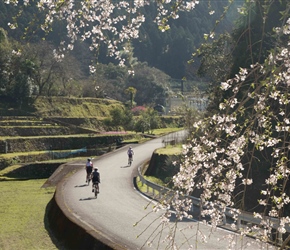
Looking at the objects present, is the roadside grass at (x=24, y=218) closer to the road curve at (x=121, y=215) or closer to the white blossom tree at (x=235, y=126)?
the road curve at (x=121, y=215)

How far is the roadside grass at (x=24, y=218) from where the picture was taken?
16266 mm

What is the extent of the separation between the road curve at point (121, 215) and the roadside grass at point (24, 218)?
1178 millimetres

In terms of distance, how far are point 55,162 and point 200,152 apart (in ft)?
120

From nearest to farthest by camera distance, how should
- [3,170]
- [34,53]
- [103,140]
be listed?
[3,170]
[103,140]
[34,53]

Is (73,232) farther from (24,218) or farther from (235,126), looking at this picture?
(235,126)

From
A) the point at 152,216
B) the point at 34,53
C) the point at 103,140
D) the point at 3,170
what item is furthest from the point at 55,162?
the point at 34,53

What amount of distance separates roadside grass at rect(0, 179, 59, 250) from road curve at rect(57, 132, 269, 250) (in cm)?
118

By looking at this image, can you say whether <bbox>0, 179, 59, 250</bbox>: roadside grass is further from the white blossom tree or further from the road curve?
the white blossom tree

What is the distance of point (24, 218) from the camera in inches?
802

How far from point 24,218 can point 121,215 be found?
4.56 m

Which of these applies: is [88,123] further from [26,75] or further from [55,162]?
[55,162]

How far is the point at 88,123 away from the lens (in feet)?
216

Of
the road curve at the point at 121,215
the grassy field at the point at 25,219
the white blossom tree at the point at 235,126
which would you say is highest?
the white blossom tree at the point at 235,126

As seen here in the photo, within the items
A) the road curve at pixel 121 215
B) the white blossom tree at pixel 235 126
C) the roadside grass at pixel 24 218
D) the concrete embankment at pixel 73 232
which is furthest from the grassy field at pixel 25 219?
the white blossom tree at pixel 235 126
